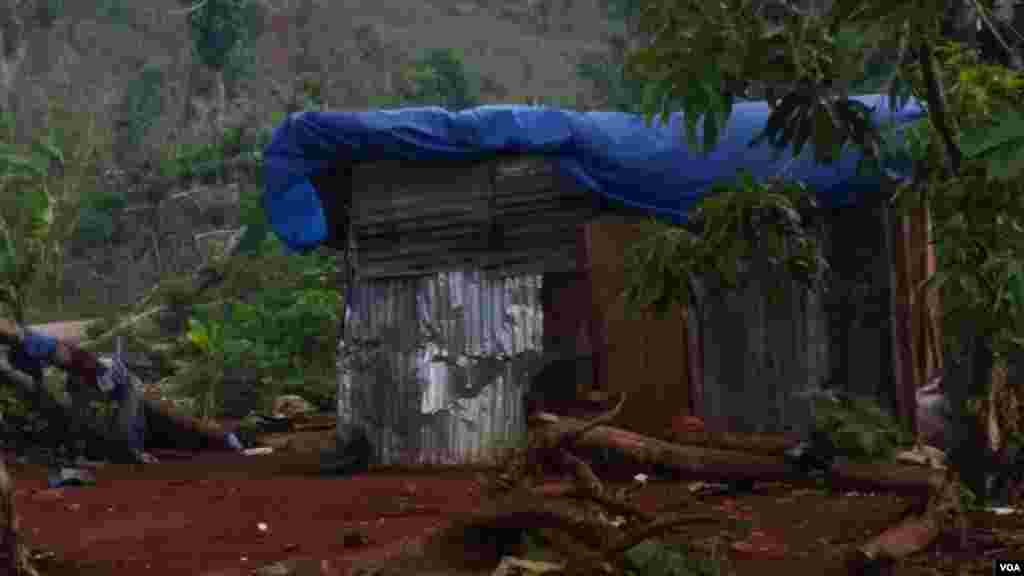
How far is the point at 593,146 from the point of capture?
27.8 feet

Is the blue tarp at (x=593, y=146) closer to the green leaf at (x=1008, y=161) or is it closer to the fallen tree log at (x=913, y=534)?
the fallen tree log at (x=913, y=534)

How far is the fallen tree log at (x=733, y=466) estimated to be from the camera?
6.84 metres

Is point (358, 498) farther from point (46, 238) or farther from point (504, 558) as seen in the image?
point (46, 238)

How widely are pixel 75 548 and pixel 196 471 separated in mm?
2991

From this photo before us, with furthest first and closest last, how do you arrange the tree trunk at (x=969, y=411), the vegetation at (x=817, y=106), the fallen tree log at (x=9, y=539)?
the tree trunk at (x=969, y=411), the fallen tree log at (x=9, y=539), the vegetation at (x=817, y=106)

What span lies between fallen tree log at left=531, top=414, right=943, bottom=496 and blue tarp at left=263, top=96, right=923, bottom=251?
1547 mm

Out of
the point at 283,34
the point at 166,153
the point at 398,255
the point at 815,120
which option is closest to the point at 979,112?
the point at 815,120

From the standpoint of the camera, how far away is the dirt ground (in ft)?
17.6

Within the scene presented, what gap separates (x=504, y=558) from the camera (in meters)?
4.82

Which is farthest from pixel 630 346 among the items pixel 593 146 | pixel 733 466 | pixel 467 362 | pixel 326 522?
pixel 326 522

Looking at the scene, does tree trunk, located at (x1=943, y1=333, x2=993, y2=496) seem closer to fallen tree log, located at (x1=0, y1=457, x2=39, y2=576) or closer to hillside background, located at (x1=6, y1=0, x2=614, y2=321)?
fallen tree log, located at (x1=0, y1=457, x2=39, y2=576)

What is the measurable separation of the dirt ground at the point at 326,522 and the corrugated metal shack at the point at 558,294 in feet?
2.23

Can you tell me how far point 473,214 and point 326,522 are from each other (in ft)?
8.96

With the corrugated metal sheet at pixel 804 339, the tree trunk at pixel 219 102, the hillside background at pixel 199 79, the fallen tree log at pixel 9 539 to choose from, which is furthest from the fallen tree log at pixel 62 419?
the tree trunk at pixel 219 102
